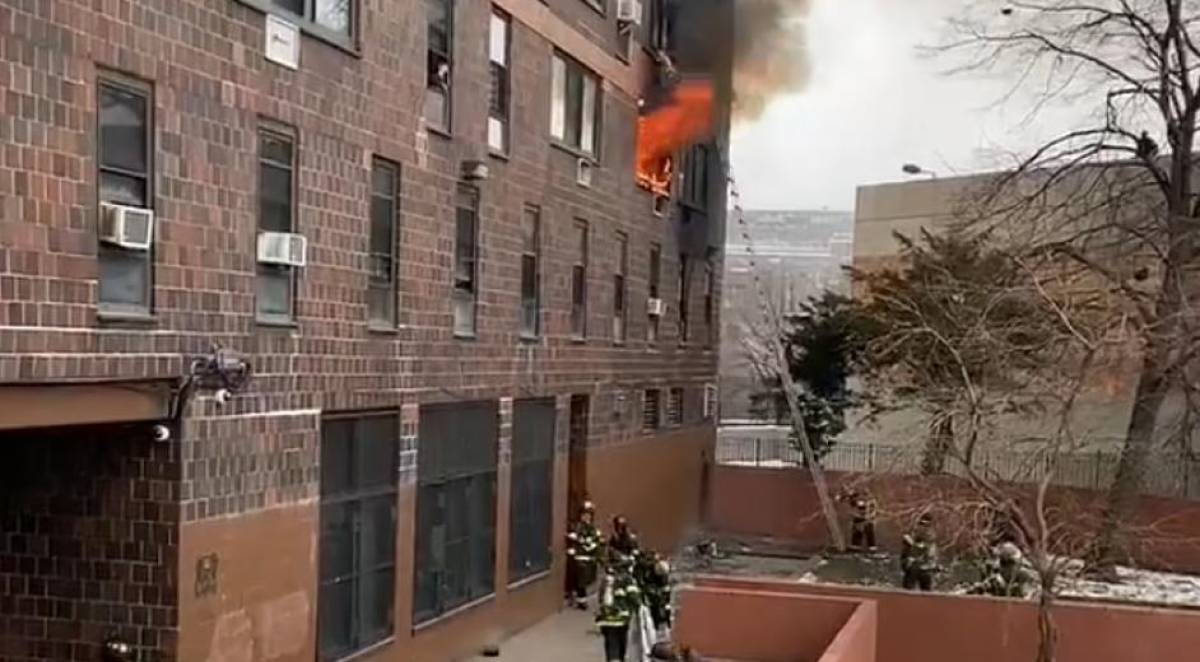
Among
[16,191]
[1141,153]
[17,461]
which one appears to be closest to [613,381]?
[1141,153]

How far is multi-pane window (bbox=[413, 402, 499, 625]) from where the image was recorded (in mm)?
13195

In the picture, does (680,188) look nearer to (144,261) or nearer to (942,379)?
(942,379)

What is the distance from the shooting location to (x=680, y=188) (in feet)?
78.5

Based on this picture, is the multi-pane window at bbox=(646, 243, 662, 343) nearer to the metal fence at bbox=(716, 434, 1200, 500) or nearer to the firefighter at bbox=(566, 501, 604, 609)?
the metal fence at bbox=(716, 434, 1200, 500)

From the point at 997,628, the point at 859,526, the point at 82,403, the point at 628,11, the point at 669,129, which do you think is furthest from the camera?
the point at 859,526

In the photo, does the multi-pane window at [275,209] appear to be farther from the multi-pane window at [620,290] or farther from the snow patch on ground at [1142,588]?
the multi-pane window at [620,290]

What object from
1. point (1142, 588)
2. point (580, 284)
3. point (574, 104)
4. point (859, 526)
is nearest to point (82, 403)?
point (580, 284)

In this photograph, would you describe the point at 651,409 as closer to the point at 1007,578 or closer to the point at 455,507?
the point at 455,507

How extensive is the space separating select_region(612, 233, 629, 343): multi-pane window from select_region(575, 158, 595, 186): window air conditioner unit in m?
1.89

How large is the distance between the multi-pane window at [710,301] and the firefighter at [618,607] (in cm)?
1297

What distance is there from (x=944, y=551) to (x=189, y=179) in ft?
41.4

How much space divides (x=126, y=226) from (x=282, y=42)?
259 centimetres

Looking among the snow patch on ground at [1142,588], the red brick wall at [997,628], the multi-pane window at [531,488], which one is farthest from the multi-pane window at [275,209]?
the snow patch on ground at [1142,588]

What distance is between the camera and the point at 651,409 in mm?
22531
